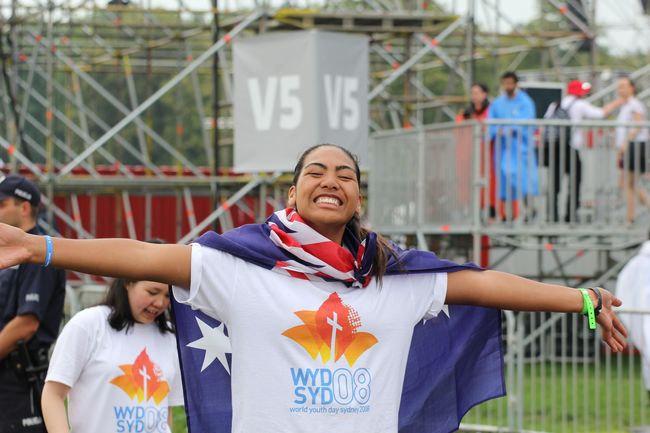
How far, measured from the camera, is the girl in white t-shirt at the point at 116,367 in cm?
615

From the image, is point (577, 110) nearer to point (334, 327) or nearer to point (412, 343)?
point (412, 343)

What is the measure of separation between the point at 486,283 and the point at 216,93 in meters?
10.9

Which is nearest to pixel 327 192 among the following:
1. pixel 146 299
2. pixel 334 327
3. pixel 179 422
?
pixel 334 327

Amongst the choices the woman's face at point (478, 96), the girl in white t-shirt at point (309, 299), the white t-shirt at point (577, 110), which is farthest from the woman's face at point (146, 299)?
the white t-shirt at point (577, 110)

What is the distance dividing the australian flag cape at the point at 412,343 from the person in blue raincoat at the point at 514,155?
8.59m

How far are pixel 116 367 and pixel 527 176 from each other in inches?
327

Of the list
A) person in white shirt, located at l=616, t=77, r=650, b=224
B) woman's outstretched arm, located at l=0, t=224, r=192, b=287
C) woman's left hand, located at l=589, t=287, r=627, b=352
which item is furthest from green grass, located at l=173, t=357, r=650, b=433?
woman's outstretched arm, located at l=0, t=224, r=192, b=287

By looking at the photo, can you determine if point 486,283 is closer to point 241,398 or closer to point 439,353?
point 439,353

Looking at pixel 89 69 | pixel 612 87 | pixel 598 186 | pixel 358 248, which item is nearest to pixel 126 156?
pixel 89 69

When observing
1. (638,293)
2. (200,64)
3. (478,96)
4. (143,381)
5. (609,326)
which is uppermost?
(200,64)

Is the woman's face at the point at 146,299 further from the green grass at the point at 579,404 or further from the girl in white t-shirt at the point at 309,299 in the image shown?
the green grass at the point at 579,404

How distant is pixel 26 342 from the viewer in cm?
693

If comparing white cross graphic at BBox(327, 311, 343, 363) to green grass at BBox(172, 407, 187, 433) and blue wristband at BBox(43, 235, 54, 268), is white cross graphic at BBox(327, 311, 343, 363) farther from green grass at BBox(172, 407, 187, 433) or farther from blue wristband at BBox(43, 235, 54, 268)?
green grass at BBox(172, 407, 187, 433)

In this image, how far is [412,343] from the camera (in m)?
5.24
